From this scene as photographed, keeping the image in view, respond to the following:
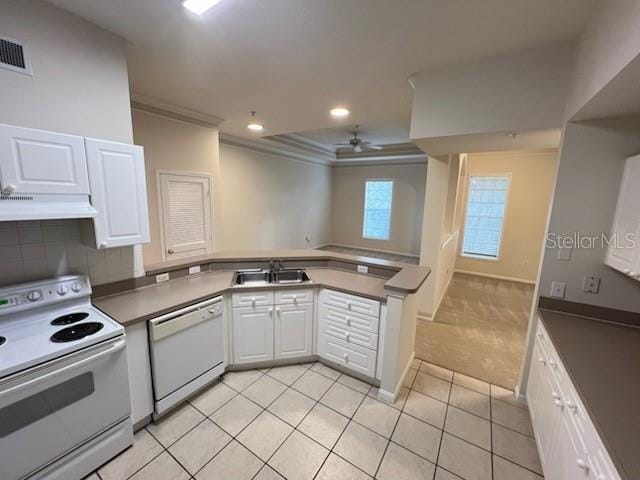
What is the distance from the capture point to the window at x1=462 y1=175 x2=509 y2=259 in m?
5.67

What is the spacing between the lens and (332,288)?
Answer: 249 centimetres

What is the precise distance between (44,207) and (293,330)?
201 centimetres

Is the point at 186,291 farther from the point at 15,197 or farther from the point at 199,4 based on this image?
the point at 199,4

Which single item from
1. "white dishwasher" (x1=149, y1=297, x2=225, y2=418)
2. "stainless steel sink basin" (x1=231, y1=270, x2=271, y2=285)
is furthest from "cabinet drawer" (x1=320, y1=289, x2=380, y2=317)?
"white dishwasher" (x1=149, y1=297, x2=225, y2=418)

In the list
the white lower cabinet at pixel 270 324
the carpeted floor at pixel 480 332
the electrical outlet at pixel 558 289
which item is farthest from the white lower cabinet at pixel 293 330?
the electrical outlet at pixel 558 289

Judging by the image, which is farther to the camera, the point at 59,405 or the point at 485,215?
the point at 485,215

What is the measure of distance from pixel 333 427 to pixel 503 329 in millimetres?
2854

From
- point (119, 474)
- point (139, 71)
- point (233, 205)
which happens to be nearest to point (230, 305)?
point (119, 474)

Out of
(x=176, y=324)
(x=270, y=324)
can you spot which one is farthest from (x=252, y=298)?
(x=176, y=324)

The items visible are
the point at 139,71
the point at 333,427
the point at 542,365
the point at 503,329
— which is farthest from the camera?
the point at 503,329

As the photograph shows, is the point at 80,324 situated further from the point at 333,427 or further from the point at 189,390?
the point at 333,427

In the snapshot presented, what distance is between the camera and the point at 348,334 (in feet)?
8.09

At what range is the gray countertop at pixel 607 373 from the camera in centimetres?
94

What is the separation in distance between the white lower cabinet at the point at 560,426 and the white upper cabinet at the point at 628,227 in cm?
61
